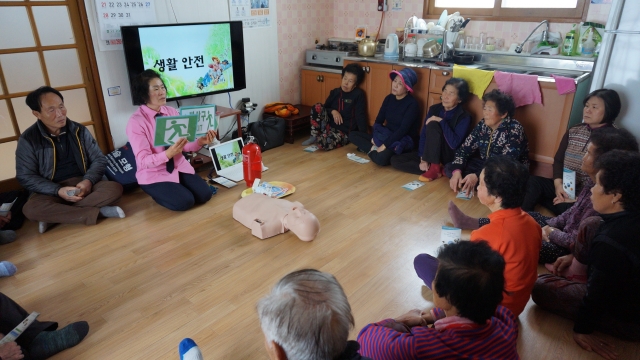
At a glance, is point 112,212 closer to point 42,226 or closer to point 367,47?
point 42,226

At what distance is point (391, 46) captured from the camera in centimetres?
432

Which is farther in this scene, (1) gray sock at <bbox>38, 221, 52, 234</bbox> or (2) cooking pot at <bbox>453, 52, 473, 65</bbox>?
(2) cooking pot at <bbox>453, 52, 473, 65</bbox>

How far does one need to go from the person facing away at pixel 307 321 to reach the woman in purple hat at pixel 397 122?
2907 mm

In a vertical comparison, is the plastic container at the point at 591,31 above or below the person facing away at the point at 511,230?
above

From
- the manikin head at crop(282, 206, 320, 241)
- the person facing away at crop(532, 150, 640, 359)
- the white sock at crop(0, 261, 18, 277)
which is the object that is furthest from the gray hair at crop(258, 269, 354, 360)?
the white sock at crop(0, 261, 18, 277)

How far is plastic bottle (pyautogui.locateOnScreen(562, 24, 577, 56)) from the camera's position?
11.6 feet

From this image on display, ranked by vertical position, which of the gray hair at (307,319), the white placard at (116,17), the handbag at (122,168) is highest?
the white placard at (116,17)

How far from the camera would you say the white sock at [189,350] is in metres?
1.70

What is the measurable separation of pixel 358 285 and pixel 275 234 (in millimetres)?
715

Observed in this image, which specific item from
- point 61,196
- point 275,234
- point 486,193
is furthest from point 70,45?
point 486,193

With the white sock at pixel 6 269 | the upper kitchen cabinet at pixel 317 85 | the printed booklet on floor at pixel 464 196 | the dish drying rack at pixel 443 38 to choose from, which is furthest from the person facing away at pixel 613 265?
the upper kitchen cabinet at pixel 317 85

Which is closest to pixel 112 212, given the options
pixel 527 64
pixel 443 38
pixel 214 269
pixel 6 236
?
pixel 6 236

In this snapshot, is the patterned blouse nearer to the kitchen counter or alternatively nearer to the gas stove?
the kitchen counter

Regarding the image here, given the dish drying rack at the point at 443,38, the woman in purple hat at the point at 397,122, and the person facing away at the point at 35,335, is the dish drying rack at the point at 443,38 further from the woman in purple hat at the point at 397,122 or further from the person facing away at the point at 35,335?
the person facing away at the point at 35,335
